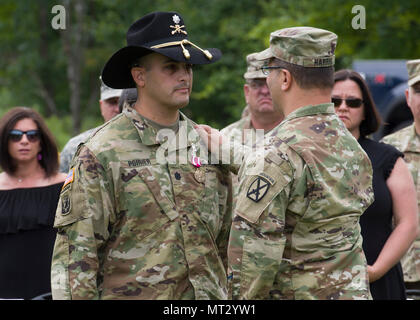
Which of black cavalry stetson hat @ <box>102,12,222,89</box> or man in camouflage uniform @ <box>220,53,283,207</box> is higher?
black cavalry stetson hat @ <box>102,12,222,89</box>

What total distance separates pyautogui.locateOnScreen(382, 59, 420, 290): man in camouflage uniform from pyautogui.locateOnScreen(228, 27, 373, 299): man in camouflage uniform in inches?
78.0

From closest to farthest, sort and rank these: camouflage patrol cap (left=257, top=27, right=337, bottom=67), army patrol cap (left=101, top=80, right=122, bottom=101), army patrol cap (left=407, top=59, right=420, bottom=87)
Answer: camouflage patrol cap (left=257, top=27, right=337, bottom=67), army patrol cap (left=407, top=59, right=420, bottom=87), army patrol cap (left=101, top=80, right=122, bottom=101)

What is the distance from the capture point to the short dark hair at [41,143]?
554 cm

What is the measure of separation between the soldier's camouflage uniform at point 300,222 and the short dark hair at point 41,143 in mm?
2874

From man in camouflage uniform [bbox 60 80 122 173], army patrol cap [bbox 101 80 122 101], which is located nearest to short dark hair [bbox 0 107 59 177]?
man in camouflage uniform [bbox 60 80 122 173]

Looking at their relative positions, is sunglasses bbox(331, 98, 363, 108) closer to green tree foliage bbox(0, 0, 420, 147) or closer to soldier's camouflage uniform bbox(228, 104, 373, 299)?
soldier's camouflage uniform bbox(228, 104, 373, 299)

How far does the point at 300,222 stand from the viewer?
121 inches

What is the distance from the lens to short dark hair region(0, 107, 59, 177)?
5.54m

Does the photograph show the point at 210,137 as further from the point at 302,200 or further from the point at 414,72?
the point at 414,72

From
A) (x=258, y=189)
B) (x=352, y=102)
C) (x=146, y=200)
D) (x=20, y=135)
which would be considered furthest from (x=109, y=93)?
(x=258, y=189)

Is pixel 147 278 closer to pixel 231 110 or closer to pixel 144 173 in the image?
pixel 144 173

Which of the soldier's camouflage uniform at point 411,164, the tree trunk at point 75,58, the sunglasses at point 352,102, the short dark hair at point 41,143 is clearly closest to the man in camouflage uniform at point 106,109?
the short dark hair at point 41,143

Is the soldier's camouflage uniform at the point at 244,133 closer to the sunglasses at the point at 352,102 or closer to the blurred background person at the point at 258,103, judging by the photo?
the blurred background person at the point at 258,103

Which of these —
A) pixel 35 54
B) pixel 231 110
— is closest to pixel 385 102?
pixel 231 110
